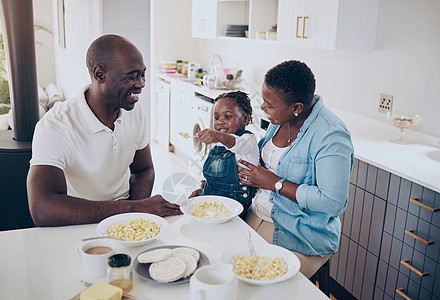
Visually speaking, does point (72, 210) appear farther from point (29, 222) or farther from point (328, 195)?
point (29, 222)

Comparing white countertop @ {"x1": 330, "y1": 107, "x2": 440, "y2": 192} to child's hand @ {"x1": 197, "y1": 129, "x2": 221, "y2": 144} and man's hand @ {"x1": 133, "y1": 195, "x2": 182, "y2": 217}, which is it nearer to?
child's hand @ {"x1": 197, "y1": 129, "x2": 221, "y2": 144}

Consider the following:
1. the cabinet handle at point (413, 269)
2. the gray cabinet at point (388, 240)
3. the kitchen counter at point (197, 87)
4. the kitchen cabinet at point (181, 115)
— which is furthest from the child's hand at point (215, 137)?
the kitchen cabinet at point (181, 115)

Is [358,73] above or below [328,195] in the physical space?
above

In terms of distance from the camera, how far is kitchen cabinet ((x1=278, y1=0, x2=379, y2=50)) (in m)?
2.67

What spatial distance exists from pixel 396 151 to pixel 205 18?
2.77 meters

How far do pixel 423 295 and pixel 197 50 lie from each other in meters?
4.25

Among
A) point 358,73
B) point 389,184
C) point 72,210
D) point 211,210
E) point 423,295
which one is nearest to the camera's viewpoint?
point 72,210

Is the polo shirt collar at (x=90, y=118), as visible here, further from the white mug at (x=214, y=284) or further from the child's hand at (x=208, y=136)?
the white mug at (x=214, y=284)

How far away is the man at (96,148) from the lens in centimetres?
145

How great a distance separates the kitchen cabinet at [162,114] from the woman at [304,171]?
362 centimetres

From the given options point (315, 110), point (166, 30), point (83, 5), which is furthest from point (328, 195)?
point (166, 30)

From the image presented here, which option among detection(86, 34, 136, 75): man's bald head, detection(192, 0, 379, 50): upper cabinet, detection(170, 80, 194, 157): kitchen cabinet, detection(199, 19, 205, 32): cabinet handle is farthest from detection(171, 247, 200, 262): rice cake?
detection(199, 19, 205, 32): cabinet handle

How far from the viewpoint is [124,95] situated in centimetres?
171

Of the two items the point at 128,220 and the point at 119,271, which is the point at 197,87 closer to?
the point at 128,220
